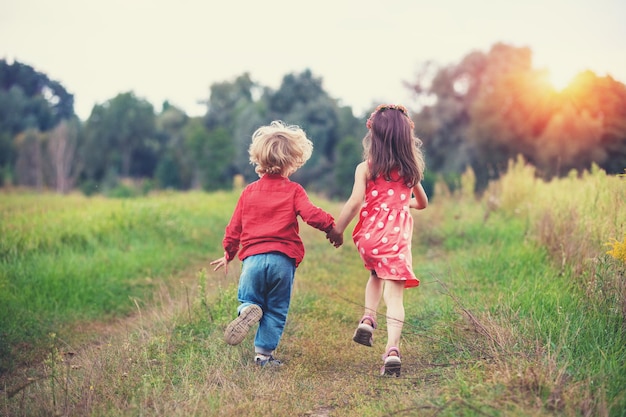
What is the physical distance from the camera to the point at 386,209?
4.17 metres

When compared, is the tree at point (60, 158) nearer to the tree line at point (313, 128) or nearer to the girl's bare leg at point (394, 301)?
the tree line at point (313, 128)

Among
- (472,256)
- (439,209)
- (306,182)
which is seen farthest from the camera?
(306,182)

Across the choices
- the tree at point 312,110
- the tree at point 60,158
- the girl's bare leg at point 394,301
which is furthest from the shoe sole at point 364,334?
the tree at point 60,158

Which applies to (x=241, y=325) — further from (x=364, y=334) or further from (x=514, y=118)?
(x=514, y=118)

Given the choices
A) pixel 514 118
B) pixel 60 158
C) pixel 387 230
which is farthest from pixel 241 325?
pixel 60 158

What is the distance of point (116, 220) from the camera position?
9.39m

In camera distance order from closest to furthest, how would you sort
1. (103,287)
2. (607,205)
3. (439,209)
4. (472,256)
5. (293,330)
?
(293,330)
(607,205)
(103,287)
(472,256)
(439,209)

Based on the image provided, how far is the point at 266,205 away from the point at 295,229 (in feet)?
0.96

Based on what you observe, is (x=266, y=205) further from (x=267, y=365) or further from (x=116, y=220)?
(x=116, y=220)

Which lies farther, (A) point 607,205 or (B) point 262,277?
(A) point 607,205

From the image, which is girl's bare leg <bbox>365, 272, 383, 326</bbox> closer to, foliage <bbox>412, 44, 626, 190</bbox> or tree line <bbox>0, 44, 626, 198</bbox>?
foliage <bbox>412, 44, 626, 190</bbox>

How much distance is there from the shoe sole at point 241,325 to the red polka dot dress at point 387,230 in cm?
93

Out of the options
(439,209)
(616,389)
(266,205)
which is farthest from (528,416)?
(439,209)

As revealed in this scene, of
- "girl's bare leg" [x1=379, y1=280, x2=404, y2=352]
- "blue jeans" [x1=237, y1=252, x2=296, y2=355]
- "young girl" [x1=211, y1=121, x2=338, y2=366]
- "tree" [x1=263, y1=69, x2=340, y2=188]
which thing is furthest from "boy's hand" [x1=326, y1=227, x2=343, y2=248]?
"tree" [x1=263, y1=69, x2=340, y2=188]
